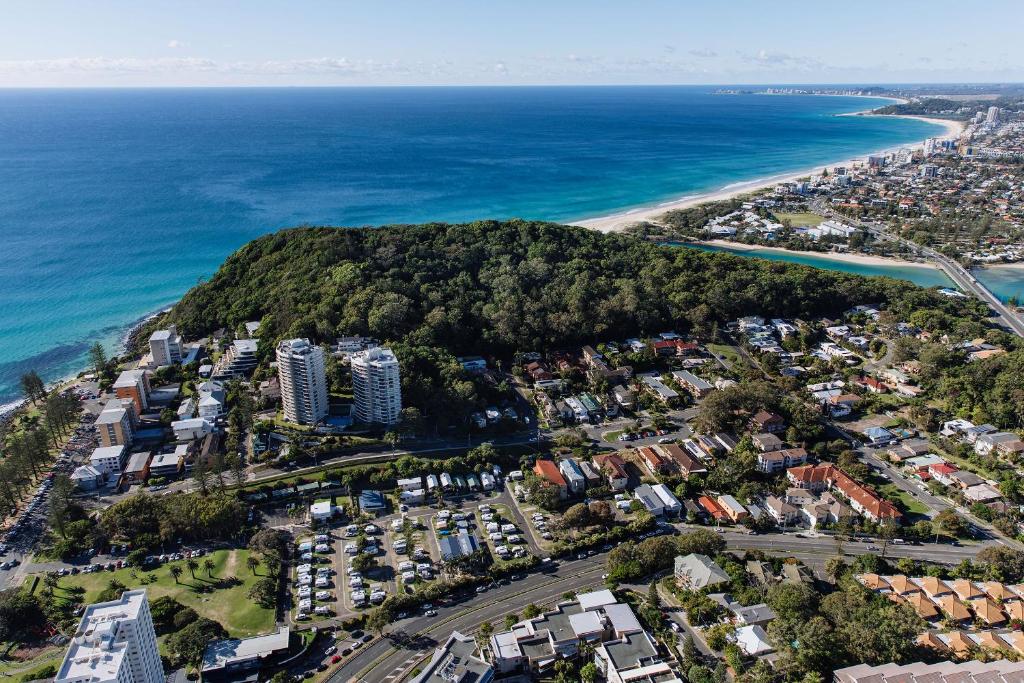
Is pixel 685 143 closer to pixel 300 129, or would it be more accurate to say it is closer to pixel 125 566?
pixel 300 129

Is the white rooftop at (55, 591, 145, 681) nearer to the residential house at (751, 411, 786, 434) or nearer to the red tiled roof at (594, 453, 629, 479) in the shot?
the red tiled roof at (594, 453, 629, 479)

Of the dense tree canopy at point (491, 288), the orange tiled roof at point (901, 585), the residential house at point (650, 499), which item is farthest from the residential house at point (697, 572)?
the dense tree canopy at point (491, 288)

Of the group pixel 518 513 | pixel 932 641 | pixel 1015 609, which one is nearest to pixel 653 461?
pixel 518 513

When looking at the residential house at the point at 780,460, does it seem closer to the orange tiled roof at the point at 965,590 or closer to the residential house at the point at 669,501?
the residential house at the point at 669,501

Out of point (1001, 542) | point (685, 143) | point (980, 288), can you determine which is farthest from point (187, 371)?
point (685, 143)

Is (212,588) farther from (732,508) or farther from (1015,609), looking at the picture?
(1015,609)

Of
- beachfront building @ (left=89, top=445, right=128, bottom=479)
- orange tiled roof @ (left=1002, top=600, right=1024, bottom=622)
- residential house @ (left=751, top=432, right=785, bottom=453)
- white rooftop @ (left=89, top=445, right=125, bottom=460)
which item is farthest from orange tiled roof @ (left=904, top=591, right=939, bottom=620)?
white rooftop @ (left=89, top=445, right=125, bottom=460)
